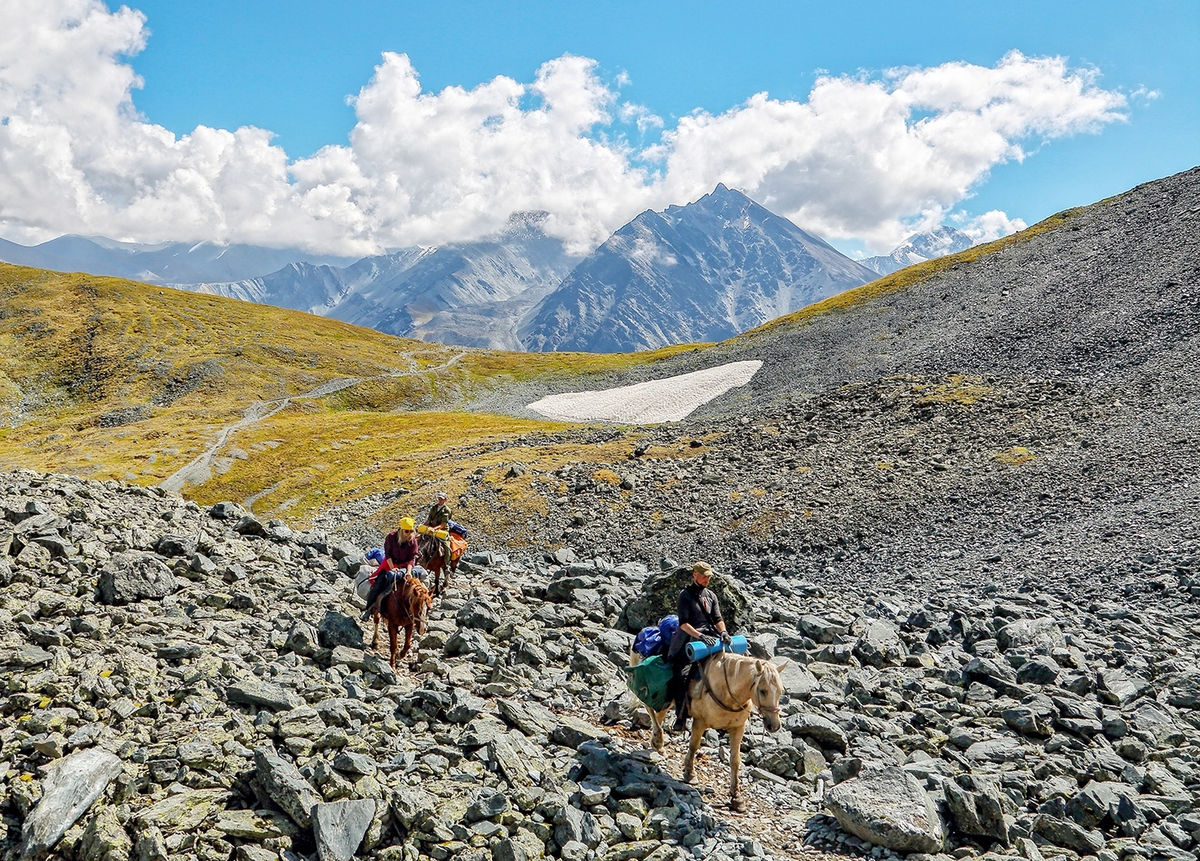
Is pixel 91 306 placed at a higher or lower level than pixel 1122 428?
higher

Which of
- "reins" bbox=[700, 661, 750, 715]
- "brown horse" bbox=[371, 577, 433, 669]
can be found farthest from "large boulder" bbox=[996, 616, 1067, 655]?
"brown horse" bbox=[371, 577, 433, 669]

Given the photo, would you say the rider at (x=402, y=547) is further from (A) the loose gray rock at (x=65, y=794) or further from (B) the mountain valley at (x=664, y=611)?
(A) the loose gray rock at (x=65, y=794)

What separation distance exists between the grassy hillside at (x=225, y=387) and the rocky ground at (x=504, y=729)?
37.3 m

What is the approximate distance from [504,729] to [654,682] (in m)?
3.16

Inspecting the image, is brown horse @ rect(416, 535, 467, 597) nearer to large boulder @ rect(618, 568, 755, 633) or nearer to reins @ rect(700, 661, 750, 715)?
large boulder @ rect(618, 568, 755, 633)

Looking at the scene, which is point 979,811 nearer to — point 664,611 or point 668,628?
point 668,628

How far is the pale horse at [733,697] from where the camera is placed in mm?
12133

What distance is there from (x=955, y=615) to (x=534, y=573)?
1703cm

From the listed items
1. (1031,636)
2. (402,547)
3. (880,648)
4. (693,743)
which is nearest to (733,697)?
(693,743)

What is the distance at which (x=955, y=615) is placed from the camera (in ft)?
74.4

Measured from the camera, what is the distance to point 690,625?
13516mm

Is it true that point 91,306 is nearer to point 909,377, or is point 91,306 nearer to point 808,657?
point 909,377

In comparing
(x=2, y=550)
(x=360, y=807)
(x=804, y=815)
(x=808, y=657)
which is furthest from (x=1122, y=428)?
(x=2, y=550)

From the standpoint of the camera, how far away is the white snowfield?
3314 inches
